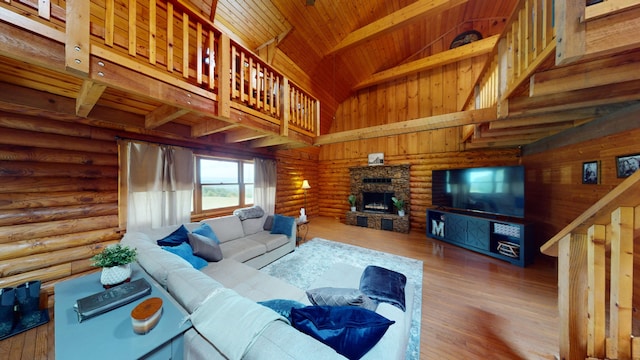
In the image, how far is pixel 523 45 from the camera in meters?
1.86

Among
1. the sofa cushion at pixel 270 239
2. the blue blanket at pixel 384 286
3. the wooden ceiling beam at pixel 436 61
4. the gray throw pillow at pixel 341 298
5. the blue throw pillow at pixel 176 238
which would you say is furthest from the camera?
the wooden ceiling beam at pixel 436 61

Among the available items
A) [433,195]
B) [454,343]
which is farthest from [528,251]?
[454,343]

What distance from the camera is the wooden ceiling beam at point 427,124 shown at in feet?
8.44

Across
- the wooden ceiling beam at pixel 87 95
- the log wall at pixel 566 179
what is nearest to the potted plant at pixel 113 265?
the wooden ceiling beam at pixel 87 95

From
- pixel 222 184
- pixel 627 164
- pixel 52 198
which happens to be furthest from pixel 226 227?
pixel 627 164

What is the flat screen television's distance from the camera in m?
3.44

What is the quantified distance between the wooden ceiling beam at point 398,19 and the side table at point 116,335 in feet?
16.4

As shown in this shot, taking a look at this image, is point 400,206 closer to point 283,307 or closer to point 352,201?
point 352,201

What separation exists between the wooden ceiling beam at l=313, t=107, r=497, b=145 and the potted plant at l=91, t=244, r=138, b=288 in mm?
3400

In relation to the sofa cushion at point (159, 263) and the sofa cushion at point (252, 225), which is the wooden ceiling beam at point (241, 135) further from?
the sofa cushion at point (159, 263)

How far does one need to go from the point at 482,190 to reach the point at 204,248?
5101mm

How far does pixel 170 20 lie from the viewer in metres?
1.77

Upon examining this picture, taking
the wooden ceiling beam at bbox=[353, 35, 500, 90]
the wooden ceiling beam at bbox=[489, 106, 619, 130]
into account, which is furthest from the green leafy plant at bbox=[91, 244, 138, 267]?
the wooden ceiling beam at bbox=[353, 35, 500, 90]

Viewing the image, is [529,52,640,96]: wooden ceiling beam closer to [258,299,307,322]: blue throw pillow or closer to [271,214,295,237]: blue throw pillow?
[258,299,307,322]: blue throw pillow
